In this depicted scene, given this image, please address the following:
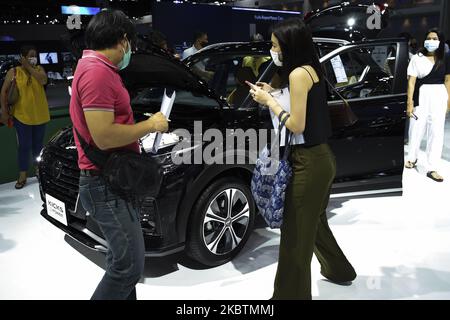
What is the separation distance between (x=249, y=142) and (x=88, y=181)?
148 cm

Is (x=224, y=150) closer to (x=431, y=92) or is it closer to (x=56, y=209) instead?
(x=56, y=209)

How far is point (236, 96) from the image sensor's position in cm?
349

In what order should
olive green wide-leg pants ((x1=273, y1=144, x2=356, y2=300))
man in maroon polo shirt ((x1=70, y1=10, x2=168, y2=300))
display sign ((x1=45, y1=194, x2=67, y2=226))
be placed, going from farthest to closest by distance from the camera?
1. display sign ((x1=45, y1=194, x2=67, y2=226))
2. olive green wide-leg pants ((x1=273, y1=144, x2=356, y2=300))
3. man in maroon polo shirt ((x1=70, y1=10, x2=168, y2=300))

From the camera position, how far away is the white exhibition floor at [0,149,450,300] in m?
2.76

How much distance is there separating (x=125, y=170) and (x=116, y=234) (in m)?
0.28

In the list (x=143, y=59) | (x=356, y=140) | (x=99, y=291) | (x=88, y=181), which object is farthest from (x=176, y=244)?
(x=356, y=140)

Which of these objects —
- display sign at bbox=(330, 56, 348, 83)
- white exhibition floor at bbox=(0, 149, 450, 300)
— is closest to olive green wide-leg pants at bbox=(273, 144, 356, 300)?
white exhibition floor at bbox=(0, 149, 450, 300)

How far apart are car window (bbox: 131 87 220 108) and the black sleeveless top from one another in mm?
1463

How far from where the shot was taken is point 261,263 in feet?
10.3

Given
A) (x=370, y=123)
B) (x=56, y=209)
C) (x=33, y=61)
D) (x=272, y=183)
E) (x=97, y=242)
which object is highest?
(x=33, y=61)

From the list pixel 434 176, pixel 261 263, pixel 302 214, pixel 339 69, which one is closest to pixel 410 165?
pixel 434 176

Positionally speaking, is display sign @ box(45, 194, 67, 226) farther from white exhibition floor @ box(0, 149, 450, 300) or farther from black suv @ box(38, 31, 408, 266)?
white exhibition floor @ box(0, 149, 450, 300)

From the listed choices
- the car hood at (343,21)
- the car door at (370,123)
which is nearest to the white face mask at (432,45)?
the car hood at (343,21)

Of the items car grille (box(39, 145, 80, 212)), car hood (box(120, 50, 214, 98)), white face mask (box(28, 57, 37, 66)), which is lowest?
car grille (box(39, 145, 80, 212))
